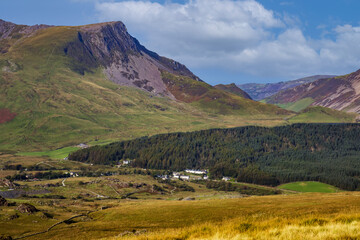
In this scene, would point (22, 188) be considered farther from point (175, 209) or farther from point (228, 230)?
point (228, 230)

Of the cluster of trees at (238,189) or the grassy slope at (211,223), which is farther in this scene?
the cluster of trees at (238,189)

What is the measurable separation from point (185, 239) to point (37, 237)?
127ft

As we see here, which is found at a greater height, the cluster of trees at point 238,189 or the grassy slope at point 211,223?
the grassy slope at point 211,223

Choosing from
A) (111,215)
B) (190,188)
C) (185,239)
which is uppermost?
(185,239)

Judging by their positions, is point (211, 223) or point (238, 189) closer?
point (211, 223)

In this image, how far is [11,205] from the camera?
77562mm

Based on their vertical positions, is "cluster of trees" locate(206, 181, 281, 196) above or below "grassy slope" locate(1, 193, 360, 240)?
below

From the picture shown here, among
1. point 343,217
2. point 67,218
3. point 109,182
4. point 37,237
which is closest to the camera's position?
point 343,217

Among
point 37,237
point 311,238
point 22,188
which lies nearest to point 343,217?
point 311,238

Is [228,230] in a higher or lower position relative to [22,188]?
higher

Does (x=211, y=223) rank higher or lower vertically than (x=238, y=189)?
higher

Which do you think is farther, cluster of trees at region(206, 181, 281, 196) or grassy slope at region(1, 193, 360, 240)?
cluster of trees at region(206, 181, 281, 196)

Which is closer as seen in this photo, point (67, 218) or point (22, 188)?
point (67, 218)

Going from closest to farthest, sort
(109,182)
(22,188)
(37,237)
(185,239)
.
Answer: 1. (185,239)
2. (37,237)
3. (22,188)
4. (109,182)
